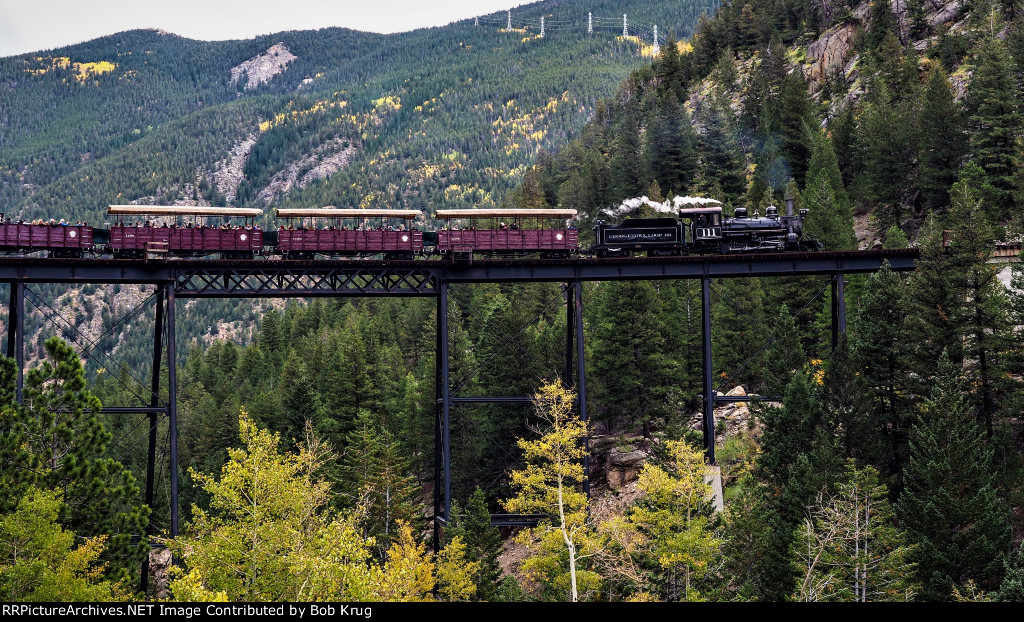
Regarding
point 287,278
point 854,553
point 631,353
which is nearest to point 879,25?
point 631,353

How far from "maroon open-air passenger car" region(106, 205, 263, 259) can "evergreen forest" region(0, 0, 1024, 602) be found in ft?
28.8

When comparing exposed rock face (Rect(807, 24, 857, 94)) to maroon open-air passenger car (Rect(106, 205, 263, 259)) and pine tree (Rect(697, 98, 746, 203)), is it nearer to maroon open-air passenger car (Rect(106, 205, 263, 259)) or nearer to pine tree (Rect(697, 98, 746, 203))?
pine tree (Rect(697, 98, 746, 203))

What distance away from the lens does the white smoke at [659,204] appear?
156ft

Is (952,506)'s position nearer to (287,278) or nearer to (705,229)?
(705,229)

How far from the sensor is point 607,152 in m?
93.5

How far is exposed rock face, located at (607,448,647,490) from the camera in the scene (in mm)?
49344

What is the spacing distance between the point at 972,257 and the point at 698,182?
40.6 metres

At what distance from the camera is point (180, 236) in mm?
40188

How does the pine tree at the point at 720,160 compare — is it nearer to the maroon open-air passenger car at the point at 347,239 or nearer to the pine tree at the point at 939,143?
the pine tree at the point at 939,143

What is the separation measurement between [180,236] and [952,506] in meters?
32.6

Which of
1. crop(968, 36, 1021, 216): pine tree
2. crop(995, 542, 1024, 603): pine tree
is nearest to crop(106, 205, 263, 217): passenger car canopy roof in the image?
crop(995, 542, 1024, 603): pine tree

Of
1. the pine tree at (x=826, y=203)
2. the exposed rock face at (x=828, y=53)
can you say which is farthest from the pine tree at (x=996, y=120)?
the exposed rock face at (x=828, y=53)

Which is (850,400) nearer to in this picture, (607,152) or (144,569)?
(144,569)
